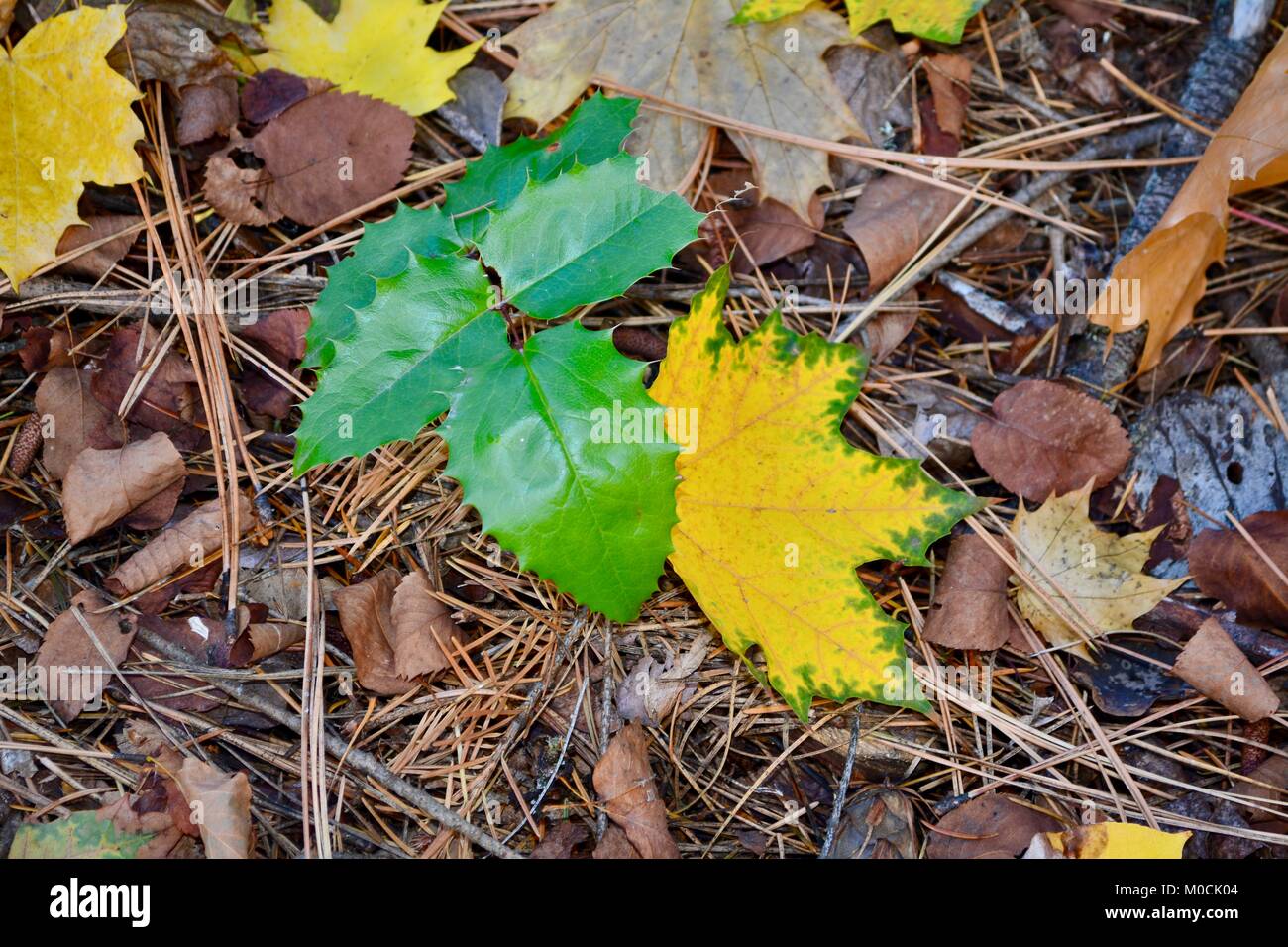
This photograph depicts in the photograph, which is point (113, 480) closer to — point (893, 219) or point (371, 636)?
point (371, 636)

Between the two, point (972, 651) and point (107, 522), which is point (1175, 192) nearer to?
point (972, 651)

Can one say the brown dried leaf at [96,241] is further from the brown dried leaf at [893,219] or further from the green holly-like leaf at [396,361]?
the brown dried leaf at [893,219]

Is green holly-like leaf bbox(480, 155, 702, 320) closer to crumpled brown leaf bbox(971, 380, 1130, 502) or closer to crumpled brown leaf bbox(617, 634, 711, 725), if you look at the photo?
crumpled brown leaf bbox(617, 634, 711, 725)

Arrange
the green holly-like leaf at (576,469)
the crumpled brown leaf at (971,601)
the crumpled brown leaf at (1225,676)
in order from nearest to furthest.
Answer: the green holly-like leaf at (576,469) → the crumpled brown leaf at (1225,676) → the crumpled brown leaf at (971,601)

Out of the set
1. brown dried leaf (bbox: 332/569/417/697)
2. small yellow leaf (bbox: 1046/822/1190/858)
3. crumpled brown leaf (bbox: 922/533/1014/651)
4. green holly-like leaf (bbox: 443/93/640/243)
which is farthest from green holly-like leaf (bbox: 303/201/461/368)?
small yellow leaf (bbox: 1046/822/1190/858)

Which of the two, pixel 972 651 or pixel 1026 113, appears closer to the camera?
pixel 972 651

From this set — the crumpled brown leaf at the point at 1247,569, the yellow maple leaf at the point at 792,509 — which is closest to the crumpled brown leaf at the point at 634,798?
the yellow maple leaf at the point at 792,509

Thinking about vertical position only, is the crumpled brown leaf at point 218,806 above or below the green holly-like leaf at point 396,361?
below

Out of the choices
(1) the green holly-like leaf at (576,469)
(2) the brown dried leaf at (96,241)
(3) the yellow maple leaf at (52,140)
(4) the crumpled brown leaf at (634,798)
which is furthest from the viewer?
(2) the brown dried leaf at (96,241)
